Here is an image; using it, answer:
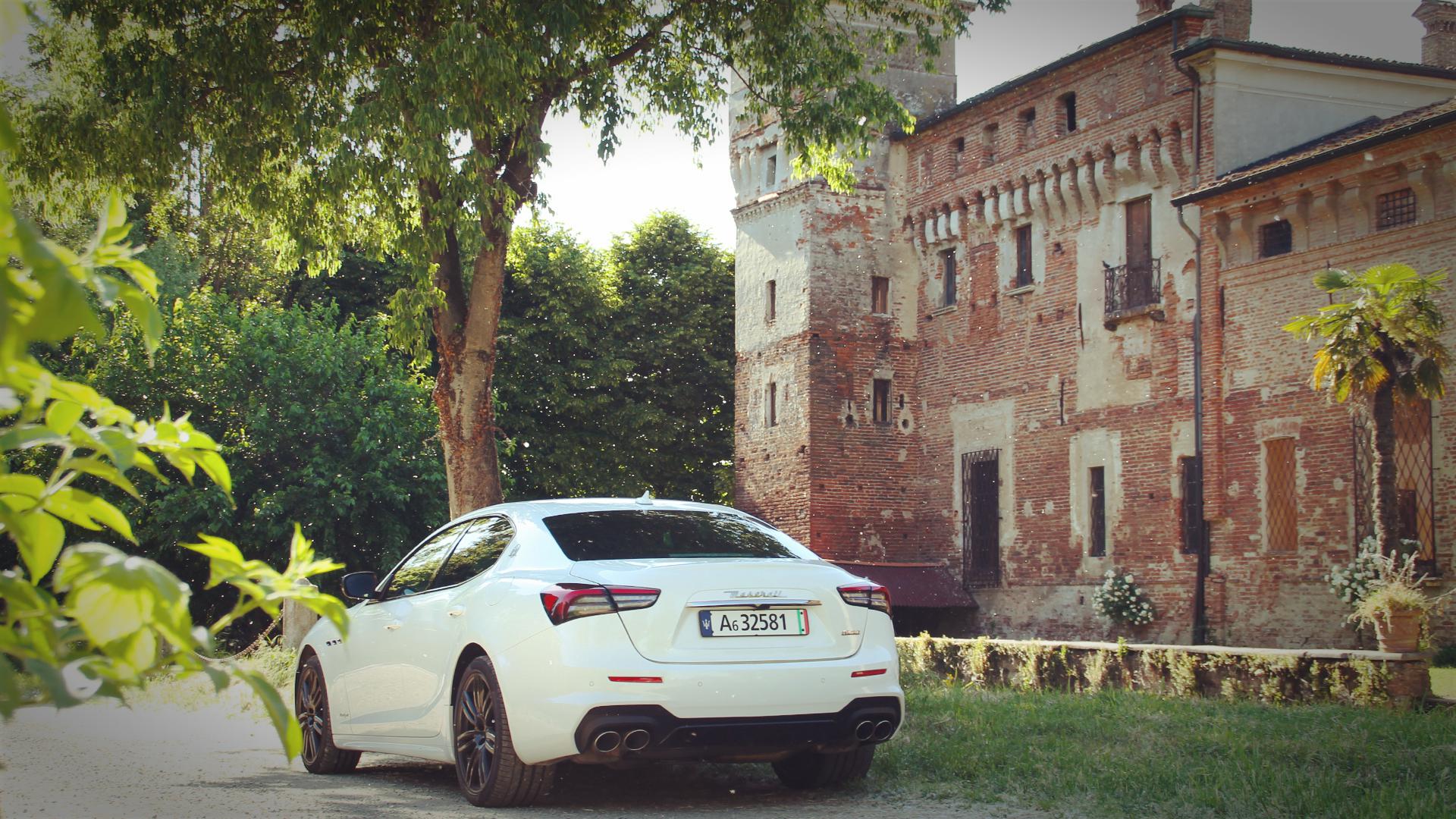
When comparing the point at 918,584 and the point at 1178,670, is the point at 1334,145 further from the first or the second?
the point at 1178,670

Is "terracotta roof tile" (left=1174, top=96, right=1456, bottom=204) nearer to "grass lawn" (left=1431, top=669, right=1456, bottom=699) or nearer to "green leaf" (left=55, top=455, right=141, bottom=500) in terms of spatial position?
"grass lawn" (left=1431, top=669, right=1456, bottom=699)

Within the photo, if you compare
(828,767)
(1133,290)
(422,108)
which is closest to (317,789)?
(828,767)

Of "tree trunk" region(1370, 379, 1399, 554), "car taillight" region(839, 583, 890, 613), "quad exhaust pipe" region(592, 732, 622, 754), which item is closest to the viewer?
"quad exhaust pipe" region(592, 732, 622, 754)

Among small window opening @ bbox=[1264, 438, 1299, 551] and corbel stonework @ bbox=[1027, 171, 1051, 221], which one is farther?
corbel stonework @ bbox=[1027, 171, 1051, 221]

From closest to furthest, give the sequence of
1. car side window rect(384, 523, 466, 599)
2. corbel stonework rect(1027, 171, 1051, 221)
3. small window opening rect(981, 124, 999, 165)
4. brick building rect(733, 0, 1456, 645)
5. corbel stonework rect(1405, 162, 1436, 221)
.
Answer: car side window rect(384, 523, 466, 599) < corbel stonework rect(1405, 162, 1436, 221) < brick building rect(733, 0, 1456, 645) < corbel stonework rect(1027, 171, 1051, 221) < small window opening rect(981, 124, 999, 165)

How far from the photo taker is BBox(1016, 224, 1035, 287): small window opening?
1239 inches

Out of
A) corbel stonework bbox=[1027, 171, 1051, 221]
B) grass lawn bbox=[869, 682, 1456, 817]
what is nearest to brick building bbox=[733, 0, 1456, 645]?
corbel stonework bbox=[1027, 171, 1051, 221]

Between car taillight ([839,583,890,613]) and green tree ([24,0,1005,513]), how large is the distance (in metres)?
8.47

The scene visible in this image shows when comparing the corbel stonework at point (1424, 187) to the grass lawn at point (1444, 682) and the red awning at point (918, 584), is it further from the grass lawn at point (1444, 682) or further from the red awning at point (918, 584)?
the red awning at point (918, 584)

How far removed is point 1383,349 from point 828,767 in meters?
16.0

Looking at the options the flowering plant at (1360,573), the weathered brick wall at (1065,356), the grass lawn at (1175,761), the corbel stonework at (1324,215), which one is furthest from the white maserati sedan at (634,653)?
the weathered brick wall at (1065,356)

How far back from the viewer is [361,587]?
26.8ft

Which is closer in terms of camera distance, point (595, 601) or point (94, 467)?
point (94, 467)

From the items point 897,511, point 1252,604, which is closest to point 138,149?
point 1252,604
